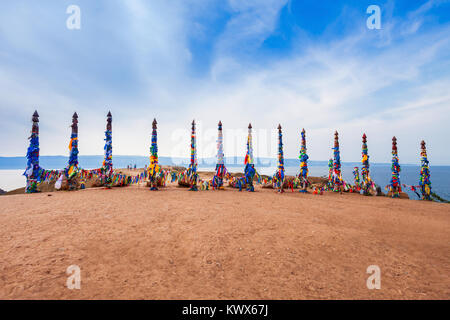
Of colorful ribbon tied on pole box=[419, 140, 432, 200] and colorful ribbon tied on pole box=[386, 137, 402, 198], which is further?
colorful ribbon tied on pole box=[386, 137, 402, 198]

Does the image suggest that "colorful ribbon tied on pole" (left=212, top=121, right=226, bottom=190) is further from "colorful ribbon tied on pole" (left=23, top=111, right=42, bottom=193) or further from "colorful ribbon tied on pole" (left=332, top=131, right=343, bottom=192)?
"colorful ribbon tied on pole" (left=23, top=111, right=42, bottom=193)

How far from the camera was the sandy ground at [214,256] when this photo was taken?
3.12 meters

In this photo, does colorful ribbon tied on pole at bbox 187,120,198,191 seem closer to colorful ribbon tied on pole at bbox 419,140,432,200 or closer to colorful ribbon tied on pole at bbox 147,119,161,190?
colorful ribbon tied on pole at bbox 147,119,161,190

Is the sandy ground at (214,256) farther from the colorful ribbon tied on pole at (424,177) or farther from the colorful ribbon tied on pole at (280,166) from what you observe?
the colorful ribbon tied on pole at (424,177)

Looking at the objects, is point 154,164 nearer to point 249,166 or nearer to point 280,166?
point 249,166

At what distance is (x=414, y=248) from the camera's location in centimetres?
516

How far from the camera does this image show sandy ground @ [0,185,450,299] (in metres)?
3.12

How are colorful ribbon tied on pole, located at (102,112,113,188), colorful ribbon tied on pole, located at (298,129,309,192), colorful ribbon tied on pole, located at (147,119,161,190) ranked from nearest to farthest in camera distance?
colorful ribbon tied on pole, located at (147,119,161,190) < colorful ribbon tied on pole, located at (102,112,113,188) < colorful ribbon tied on pole, located at (298,129,309,192)

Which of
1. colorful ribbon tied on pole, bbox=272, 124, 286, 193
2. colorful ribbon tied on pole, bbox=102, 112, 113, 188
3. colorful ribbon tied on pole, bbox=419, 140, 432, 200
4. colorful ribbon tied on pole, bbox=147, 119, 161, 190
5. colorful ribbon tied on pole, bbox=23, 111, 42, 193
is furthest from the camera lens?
colorful ribbon tied on pole, bbox=272, 124, 286, 193

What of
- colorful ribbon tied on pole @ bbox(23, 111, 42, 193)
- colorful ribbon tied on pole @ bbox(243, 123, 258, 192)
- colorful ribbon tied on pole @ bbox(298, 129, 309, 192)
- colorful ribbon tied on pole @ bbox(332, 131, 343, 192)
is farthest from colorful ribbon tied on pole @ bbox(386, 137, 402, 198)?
colorful ribbon tied on pole @ bbox(23, 111, 42, 193)

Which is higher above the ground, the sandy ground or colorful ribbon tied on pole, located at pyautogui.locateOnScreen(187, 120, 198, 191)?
colorful ribbon tied on pole, located at pyautogui.locateOnScreen(187, 120, 198, 191)

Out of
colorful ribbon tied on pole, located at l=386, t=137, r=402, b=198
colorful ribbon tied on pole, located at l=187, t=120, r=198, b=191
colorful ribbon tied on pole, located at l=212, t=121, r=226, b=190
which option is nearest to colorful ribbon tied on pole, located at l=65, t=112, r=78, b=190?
colorful ribbon tied on pole, located at l=187, t=120, r=198, b=191
